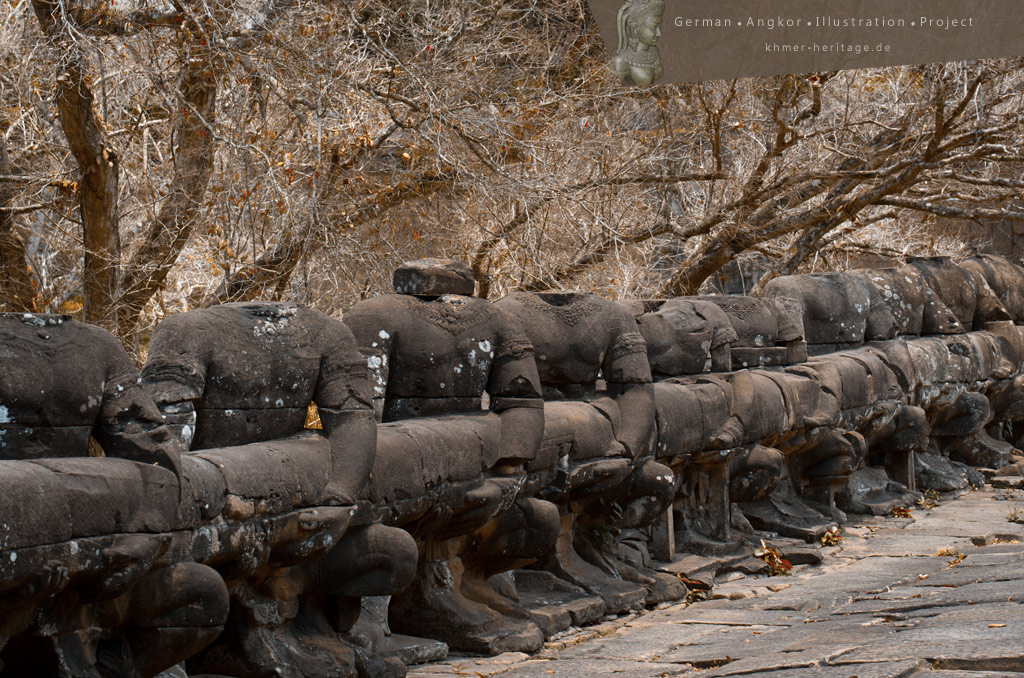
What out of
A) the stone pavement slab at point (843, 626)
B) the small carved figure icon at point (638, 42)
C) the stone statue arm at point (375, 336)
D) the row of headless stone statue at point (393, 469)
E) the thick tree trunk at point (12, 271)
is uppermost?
the small carved figure icon at point (638, 42)

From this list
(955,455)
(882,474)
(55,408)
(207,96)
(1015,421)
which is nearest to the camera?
(55,408)

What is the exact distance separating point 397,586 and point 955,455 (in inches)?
302

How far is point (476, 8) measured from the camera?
422 inches

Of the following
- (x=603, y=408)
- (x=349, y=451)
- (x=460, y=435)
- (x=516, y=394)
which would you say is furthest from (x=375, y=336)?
(x=603, y=408)

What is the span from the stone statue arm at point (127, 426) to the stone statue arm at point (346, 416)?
0.85 meters

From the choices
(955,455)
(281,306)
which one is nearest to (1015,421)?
(955,455)

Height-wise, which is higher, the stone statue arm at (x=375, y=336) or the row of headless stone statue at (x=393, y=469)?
the stone statue arm at (x=375, y=336)

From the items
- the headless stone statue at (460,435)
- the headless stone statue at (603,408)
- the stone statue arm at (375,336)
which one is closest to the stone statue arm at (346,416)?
the headless stone statue at (460,435)

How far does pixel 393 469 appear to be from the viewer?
17.2 feet

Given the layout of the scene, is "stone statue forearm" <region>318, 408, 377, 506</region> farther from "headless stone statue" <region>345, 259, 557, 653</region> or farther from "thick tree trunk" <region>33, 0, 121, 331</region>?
"thick tree trunk" <region>33, 0, 121, 331</region>

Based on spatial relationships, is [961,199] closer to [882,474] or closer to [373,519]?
[882,474]

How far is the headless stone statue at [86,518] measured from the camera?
3.71 m
